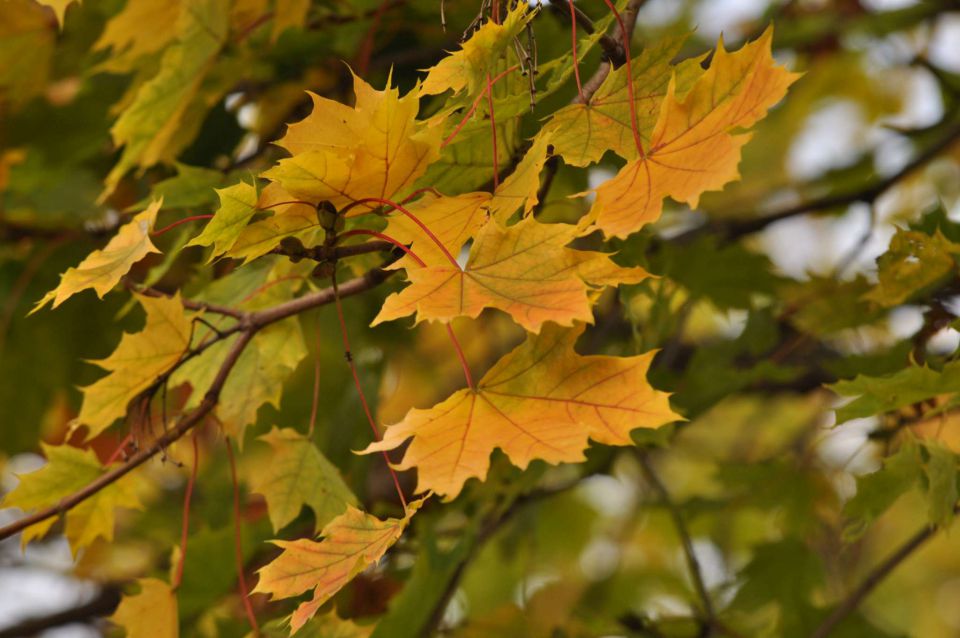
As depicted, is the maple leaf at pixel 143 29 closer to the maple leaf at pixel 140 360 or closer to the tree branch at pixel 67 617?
the maple leaf at pixel 140 360

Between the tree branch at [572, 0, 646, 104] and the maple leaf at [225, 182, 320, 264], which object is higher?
the tree branch at [572, 0, 646, 104]

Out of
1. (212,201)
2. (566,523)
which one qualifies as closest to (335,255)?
(212,201)

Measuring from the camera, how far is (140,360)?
0.90m

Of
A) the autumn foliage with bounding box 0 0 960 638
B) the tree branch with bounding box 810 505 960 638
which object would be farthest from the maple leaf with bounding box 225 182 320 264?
the tree branch with bounding box 810 505 960 638

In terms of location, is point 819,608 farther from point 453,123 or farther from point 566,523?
point 566,523

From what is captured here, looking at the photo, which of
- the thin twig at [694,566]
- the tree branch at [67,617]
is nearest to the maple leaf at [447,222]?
the thin twig at [694,566]

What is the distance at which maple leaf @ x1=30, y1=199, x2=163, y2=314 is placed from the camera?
751mm

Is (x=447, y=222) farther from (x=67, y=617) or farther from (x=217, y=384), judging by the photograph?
(x=67, y=617)

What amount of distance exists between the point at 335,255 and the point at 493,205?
0.12m

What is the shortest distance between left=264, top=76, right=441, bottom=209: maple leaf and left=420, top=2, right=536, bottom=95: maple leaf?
2 cm

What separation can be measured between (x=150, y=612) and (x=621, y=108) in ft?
1.99

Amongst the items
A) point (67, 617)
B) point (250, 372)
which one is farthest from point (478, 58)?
point (67, 617)

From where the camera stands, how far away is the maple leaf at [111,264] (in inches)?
29.6

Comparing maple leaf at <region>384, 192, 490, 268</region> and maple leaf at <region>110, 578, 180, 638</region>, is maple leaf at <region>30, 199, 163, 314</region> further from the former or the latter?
maple leaf at <region>110, 578, 180, 638</region>
